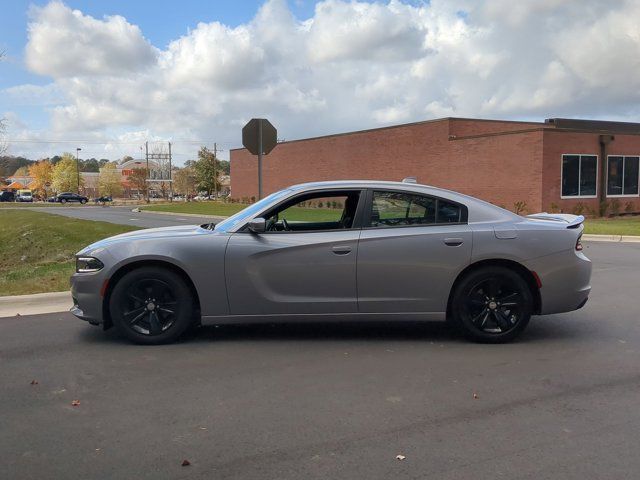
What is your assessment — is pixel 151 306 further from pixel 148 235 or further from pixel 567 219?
pixel 567 219

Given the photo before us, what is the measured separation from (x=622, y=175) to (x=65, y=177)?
91.8m

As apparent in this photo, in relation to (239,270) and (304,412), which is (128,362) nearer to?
(239,270)

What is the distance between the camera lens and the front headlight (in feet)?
18.5

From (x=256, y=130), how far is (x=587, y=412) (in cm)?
793

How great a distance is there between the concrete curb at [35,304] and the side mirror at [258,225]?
3.28m

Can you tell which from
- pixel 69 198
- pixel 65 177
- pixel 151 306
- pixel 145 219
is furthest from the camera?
pixel 65 177

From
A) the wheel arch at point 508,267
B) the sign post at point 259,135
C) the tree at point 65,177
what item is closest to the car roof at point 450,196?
the wheel arch at point 508,267

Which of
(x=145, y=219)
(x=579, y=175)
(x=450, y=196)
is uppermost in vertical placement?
(x=579, y=175)

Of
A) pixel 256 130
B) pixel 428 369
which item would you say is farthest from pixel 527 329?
pixel 256 130

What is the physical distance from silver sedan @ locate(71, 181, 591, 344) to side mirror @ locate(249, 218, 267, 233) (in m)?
0.01

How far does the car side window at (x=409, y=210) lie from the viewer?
19.1 ft

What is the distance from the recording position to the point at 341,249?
5.64 metres

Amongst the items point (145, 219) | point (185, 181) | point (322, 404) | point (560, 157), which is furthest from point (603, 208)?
point (185, 181)

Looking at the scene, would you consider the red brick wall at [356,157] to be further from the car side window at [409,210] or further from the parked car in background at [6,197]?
the parked car in background at [6,197]
